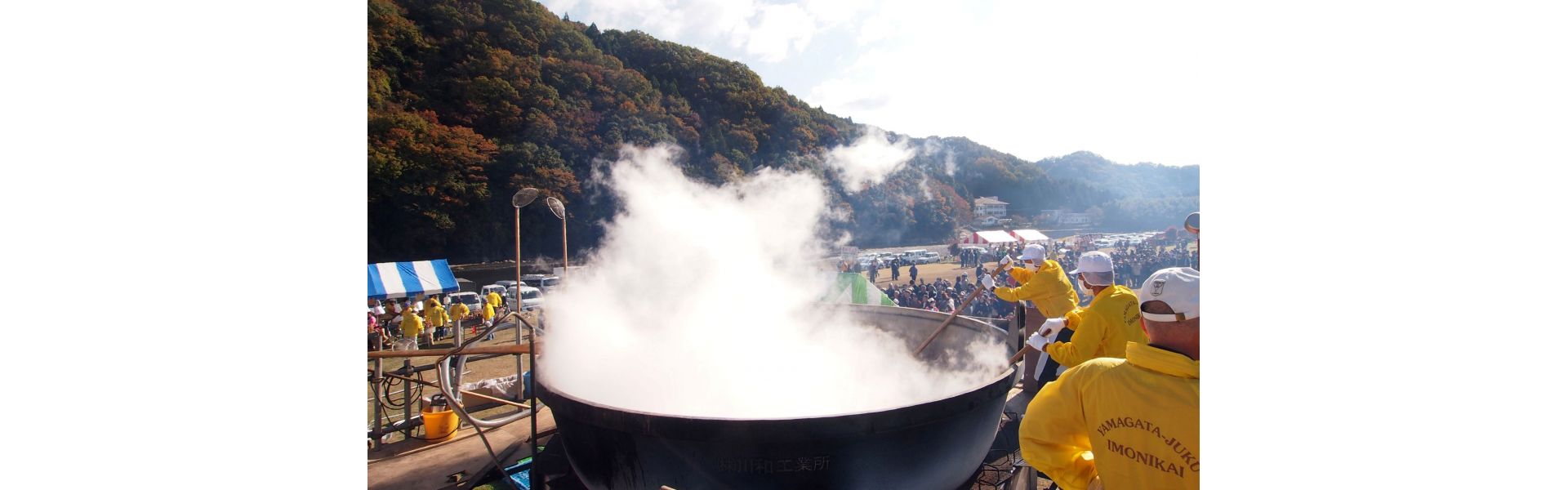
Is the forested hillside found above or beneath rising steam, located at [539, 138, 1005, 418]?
above

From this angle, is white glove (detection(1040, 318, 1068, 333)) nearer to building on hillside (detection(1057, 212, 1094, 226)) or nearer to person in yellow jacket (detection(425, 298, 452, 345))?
building on hillside (detection(1057, 212, 1094, 226))

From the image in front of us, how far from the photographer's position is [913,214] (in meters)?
14.2

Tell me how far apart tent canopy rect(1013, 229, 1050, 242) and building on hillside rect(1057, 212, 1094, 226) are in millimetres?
1336

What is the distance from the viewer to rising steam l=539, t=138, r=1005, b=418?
152 inches

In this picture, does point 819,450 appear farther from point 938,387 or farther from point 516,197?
point 938,387

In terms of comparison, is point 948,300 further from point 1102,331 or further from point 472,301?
point 472,301

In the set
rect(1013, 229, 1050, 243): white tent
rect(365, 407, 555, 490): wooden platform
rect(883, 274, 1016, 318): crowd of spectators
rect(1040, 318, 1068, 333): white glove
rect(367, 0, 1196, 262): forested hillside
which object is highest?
rect(367, 0, 1196, 262): forested hillside

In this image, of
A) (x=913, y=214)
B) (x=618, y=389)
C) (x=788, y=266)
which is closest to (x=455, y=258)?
(x=618, y=389)

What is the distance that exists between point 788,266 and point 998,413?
9.21ft

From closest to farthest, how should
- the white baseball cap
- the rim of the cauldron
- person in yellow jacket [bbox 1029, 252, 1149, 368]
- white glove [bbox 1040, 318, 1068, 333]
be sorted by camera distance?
the rim of the cauldron
person in yellow jacket [bbox 1029, 252, 1149, 368]
white glove [bbox 1040, 318, 1068, 333]
the white baseball cap

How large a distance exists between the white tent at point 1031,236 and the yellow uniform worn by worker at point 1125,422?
3795 mm

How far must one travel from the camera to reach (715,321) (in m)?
4.73

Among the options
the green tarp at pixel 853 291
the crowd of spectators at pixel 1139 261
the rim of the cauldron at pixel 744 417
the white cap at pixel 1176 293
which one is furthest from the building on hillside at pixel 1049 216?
the white cap at pixel 1176 293

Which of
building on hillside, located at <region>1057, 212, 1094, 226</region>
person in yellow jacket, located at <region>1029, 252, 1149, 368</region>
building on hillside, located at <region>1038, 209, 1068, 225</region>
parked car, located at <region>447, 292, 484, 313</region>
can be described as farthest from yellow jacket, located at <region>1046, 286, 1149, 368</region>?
parked car, located at <region>447, 292, 484, 313</region>
